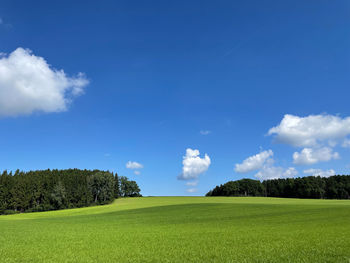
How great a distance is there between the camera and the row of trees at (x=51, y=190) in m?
88.1

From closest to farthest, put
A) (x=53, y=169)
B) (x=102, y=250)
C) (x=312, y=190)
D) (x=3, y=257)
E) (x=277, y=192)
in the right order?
(x=3, y=257) → (x=102, y=250) → (x=53, y=169) → (x=312, y=190) → (x=277, y=192)

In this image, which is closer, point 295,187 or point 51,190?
point 51,190

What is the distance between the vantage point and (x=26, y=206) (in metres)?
92.3

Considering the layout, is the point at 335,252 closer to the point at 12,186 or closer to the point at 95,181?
the point at 95,181

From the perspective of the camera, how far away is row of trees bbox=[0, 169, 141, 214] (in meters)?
88.1

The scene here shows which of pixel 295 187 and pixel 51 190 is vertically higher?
pixel 51 190

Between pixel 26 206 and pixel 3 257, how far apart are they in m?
96.2

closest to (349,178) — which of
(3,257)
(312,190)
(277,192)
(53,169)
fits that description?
(312,190)

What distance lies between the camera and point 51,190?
9488 cm

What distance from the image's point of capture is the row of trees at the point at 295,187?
11706 cm

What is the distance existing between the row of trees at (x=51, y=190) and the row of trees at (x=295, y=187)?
74036mm

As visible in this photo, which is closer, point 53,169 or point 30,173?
point 30,173

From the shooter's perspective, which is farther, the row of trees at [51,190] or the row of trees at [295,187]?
the row of trees at [295,187]

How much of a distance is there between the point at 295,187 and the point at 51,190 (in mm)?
109809
